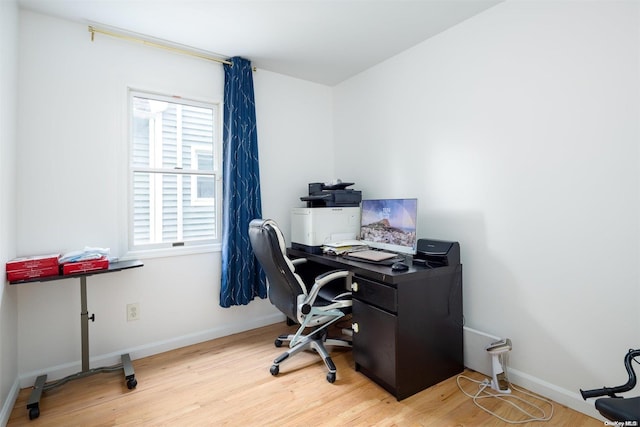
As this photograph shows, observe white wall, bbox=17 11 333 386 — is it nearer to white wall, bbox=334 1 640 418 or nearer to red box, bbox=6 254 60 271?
red box, bbox=6 254 60 271

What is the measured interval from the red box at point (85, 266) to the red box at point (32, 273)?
52 millimetres

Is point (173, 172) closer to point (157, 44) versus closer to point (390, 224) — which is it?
point (157, 44)

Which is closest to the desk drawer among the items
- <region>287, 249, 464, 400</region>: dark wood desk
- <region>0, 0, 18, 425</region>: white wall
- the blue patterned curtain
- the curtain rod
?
<region>287, 249, 464, 400</region>: dark wood desk

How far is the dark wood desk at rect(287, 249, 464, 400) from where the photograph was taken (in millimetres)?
1824

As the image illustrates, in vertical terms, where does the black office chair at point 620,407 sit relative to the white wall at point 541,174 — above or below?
below

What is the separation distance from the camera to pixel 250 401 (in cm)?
185

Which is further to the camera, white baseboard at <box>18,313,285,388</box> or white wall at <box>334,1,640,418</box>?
white baseboard at <box>18,313,285,388</box>

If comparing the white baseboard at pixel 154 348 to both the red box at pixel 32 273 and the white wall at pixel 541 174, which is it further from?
the white wall at pixel 541 174

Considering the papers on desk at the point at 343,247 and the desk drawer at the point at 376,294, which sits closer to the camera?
the desk drawer at the point at 376,294

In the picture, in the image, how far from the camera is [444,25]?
2.24 meters

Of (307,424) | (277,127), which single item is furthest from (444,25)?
(307,424)

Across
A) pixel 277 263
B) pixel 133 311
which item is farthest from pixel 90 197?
pixel 277 263

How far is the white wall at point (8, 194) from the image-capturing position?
167cm

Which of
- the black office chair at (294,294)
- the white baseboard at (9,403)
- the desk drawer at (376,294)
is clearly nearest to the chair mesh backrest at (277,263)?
the black office chair at (294,294)
